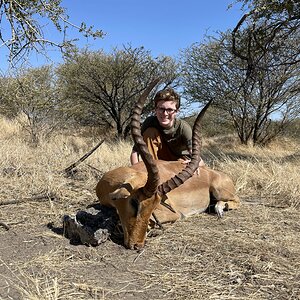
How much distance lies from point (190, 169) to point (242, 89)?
1264cm

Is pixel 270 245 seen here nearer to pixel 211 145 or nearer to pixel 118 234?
pixel 118 234

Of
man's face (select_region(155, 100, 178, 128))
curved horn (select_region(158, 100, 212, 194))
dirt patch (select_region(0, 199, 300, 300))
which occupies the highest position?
man's face (select_region(155, 100, 178, 128))

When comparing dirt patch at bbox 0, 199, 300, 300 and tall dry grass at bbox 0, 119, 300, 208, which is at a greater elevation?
tall dry grass at bbox 0, 119, 300, 208

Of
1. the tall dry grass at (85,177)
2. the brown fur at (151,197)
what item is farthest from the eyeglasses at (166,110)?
the tall dry grass at (85,177)

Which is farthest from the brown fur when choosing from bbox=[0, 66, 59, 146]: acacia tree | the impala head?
bbox=[0, 66, 59, 146]: acacia tree

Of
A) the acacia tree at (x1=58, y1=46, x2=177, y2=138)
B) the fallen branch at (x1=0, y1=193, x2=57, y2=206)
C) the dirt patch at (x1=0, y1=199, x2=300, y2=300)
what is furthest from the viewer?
the acacia tree at (x1=58, y1=46, x2=177, y2=138)

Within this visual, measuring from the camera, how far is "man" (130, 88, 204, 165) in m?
5.24

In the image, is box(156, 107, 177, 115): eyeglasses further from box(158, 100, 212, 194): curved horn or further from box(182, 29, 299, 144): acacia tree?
box(182, 29, 299, 144): acacia tree

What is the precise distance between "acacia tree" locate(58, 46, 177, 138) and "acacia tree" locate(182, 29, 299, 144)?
1.29m

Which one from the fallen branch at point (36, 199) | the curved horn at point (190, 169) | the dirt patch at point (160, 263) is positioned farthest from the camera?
the fallen branch at point (36, 199)

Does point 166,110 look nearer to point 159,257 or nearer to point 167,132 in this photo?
point 167,132

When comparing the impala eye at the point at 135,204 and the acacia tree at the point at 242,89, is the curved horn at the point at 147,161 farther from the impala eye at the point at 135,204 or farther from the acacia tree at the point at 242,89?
the acacia tree at the point at 242,89

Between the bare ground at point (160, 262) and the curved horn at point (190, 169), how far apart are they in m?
0.56

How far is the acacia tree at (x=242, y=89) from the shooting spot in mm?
16031
